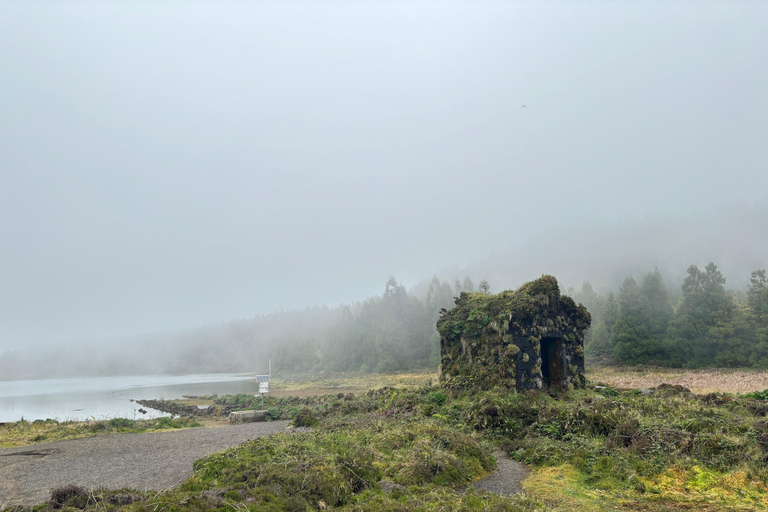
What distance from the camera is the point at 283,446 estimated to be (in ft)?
40.5

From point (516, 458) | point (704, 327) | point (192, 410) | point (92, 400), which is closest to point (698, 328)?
point (704, 327)

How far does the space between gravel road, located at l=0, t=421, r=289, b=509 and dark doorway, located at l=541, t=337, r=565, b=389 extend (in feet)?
44.6

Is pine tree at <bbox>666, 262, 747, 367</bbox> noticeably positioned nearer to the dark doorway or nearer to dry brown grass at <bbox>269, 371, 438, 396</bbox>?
dry brown grass at <bbox>269, 371, 438, 396</bbox>

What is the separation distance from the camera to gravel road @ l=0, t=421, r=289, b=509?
10.2m

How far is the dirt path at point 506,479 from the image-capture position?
9420 mm

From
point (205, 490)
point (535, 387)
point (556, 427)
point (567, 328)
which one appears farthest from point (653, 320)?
point (205, 490)

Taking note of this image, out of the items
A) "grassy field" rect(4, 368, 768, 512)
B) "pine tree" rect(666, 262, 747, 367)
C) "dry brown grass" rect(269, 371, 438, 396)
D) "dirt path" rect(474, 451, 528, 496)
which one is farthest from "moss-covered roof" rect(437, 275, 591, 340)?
"pine tree" rect(666, 262, 747, 367)

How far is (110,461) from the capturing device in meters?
13.3

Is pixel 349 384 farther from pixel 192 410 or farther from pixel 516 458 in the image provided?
pixel 516 458

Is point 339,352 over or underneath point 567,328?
underneath

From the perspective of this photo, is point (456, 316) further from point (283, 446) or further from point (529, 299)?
point (283, 446)

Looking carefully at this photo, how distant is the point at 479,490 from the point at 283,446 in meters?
6.07

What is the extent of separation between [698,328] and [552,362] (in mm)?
38442

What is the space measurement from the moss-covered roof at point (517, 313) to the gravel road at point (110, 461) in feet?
34.1
